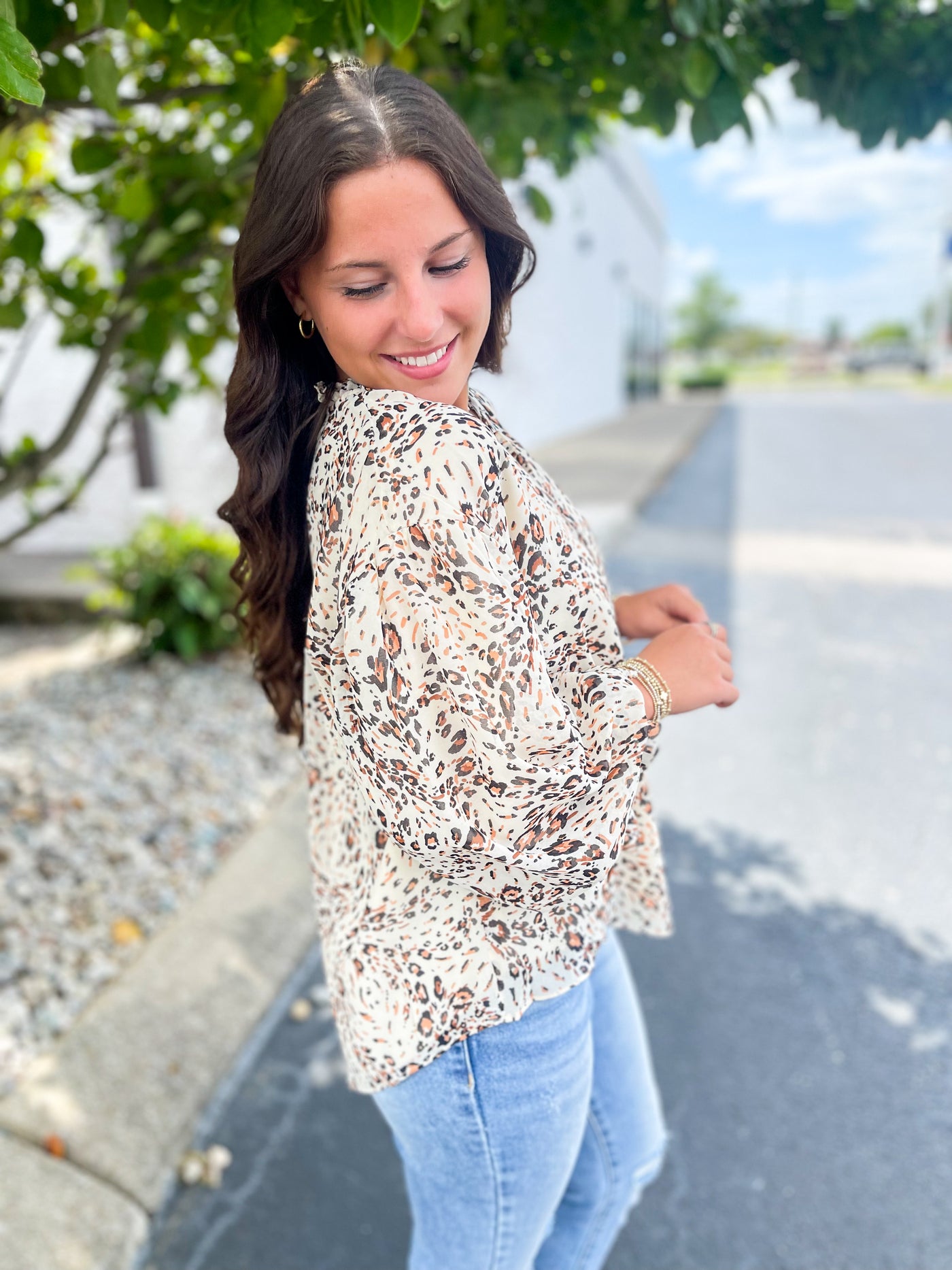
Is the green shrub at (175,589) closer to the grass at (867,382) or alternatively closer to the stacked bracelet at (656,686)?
the stacked bracelet at (656,686)

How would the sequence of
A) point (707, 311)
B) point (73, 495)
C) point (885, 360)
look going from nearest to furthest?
point (73, 495) < point (885, 360) < point (707, 311)

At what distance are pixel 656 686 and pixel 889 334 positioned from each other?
13708 centimetres

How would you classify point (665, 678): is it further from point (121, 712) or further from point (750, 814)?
point (121, 712)

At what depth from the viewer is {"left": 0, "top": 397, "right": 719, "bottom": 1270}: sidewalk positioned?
2014 mm

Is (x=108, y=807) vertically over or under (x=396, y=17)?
under

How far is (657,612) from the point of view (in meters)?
1.57

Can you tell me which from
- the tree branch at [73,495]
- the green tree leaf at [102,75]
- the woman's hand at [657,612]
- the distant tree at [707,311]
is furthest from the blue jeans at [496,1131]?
the distant tree at [707,311]

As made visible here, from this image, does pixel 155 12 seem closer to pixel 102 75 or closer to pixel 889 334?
pixel 102 75

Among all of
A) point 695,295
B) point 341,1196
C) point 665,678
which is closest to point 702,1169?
point 341,1196

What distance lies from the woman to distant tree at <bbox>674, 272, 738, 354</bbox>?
100552mm

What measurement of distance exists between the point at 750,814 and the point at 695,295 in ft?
327

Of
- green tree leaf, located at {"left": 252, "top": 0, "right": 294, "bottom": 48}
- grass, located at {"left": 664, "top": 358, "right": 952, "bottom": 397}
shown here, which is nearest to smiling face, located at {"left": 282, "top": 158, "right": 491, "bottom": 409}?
green tree leaf, located at {"left": 252, "top": 0, "right": 294, "bottom": 48}

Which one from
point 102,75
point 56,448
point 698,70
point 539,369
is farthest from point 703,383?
point 102,75

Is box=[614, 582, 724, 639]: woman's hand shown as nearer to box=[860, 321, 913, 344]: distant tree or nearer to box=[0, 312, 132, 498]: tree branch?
box=[0, 312, 132, 498]: tree branch
